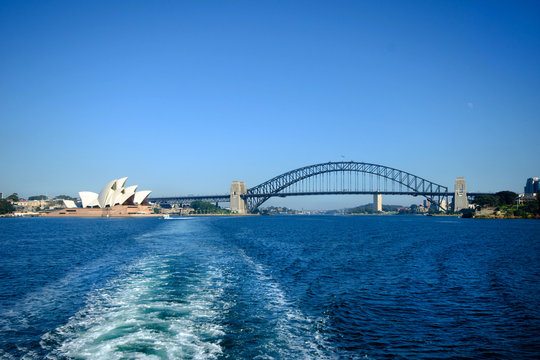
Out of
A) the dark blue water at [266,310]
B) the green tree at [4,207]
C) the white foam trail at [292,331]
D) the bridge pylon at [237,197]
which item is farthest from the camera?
the bridge pylon at [237,197]

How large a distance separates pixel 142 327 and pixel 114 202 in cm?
11682

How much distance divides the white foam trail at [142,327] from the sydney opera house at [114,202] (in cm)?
10943

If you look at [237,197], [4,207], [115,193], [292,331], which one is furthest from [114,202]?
[292,331]

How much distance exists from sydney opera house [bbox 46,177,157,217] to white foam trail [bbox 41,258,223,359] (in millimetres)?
109433

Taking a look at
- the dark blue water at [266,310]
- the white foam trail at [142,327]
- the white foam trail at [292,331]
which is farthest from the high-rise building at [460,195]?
the white foam trail at [142,327]

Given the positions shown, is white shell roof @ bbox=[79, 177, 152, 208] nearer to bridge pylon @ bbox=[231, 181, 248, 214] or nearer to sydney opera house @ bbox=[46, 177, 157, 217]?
sydney opera house @ bbox=[46, 177, 157, 217]

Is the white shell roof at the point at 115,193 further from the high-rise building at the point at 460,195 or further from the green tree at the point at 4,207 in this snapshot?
the high-rise building at the point at 460,195

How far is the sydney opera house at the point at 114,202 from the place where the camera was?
11431 centimetres

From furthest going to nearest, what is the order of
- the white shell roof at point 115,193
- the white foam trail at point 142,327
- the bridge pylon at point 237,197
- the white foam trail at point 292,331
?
1. the bridge pylon at point 237,197
2. the white shell roof at point 115,193
3. the white foam trail at point 292,331
4. the white foam trail at point 142,327

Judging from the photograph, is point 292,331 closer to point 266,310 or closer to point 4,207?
point 266,310

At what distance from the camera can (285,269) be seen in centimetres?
1775

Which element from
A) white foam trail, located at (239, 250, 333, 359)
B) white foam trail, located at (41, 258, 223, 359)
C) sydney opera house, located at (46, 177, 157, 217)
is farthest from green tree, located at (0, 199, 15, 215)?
white foam trail, located at (239, 250, 333, 359)

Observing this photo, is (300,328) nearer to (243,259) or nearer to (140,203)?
(243,259)

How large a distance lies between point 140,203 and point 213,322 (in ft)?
421
